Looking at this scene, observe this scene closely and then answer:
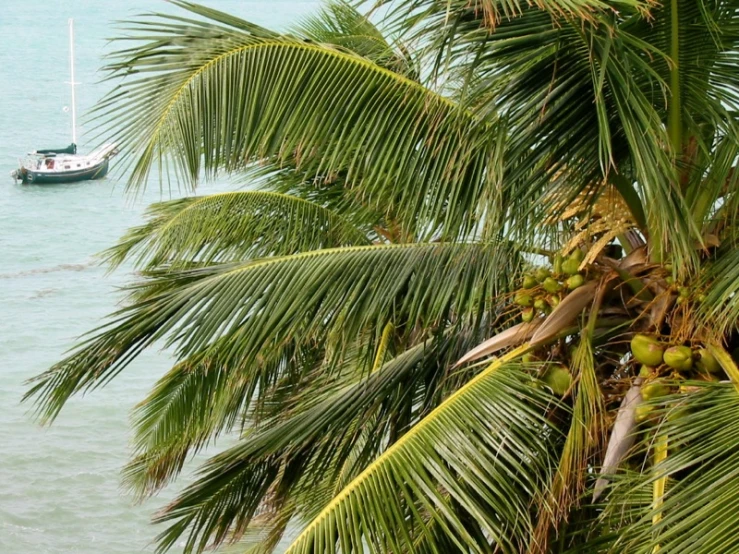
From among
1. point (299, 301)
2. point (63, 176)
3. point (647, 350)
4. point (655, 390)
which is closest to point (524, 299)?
point (647, 350)

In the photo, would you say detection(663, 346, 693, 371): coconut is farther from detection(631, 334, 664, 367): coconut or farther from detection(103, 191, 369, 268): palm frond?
detection(103, 191, 369, 268): palm frond

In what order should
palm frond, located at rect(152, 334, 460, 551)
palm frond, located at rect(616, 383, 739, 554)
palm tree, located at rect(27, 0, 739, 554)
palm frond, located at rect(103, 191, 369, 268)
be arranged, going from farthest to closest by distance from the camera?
palm frond, located at rect(103, 191, 369, 268), palm frond, located at rect(152, 334, 460, 551), palm tree, located at rect(27, 0, 739, 554), palm frond, located at rect(616, 383, 739, 554)

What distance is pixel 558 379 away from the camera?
13.1 feet

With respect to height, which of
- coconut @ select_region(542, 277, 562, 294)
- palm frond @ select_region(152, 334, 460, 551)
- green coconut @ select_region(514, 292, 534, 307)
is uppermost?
coconut @ select_region(542, 277, 562, 294)

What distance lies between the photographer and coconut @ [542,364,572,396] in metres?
3.97

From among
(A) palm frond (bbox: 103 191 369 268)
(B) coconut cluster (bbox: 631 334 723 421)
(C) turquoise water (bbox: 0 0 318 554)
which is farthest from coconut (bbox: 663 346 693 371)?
(A) palm frond (bbox: 103 191 369 268)

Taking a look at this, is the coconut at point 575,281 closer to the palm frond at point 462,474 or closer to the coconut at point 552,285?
the coconut at point 552,285

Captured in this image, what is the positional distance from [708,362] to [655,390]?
20 cm

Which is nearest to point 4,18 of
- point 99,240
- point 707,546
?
point 99,240

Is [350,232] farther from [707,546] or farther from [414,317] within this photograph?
[707,546]

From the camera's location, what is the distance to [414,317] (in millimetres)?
4707

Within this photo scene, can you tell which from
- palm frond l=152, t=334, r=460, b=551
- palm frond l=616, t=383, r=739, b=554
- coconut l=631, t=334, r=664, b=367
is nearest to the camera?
palm frond l=616, t=383, r=739, b=554

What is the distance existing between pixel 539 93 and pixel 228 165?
145 centimetres

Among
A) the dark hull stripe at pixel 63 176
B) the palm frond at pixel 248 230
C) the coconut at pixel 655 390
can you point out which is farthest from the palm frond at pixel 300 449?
the dark hull stripe at pixel 63 176
